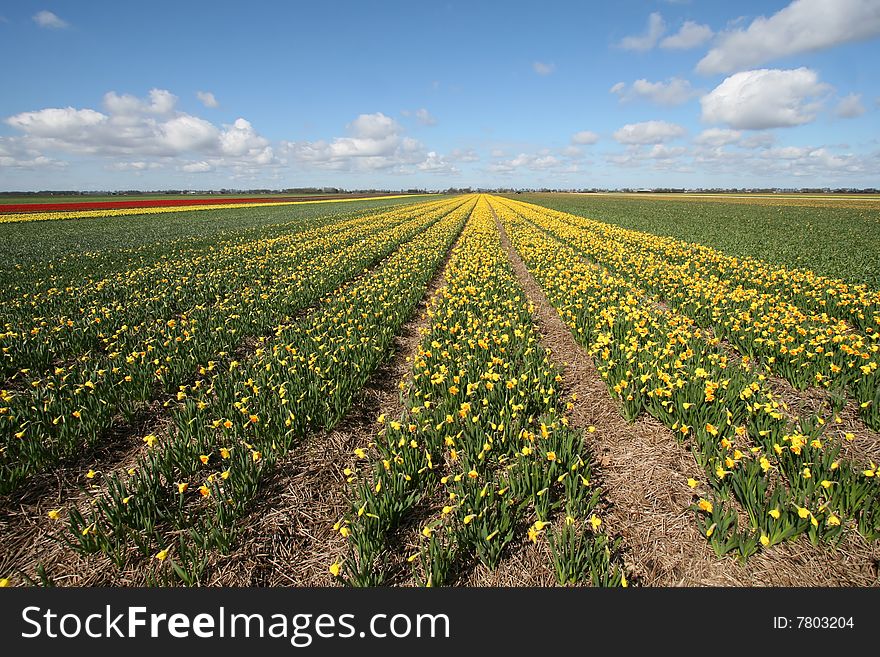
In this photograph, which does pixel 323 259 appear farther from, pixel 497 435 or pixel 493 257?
pixel 497 435

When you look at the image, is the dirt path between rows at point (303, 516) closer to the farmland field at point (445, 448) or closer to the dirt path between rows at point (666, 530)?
the farmland field at point (445, 448)

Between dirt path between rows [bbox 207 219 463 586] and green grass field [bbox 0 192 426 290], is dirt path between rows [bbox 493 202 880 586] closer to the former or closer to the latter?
dirt path between rows [bbox 207 219 463 586]

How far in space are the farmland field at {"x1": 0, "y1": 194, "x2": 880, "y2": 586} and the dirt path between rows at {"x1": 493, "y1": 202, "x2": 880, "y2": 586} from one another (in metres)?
0.02

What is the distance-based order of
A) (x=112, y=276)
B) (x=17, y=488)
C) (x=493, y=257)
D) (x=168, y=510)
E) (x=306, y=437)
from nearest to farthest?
(x=168, y=510), (x=17, y=488), (x=306, y=437), (x=112, y=276), (x=493, y=257)

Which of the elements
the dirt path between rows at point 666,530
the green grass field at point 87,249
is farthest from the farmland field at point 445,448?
the green grass field at point 87,249

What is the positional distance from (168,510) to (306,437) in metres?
1.44

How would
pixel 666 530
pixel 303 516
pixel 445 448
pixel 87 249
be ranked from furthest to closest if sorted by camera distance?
pixel 87 249
pixel 445 448
pixel 303 516
pixel 666 530

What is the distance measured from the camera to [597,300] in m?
8.81

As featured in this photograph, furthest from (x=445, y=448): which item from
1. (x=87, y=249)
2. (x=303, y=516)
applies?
(x=87, y=249)

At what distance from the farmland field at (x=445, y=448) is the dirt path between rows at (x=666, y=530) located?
18 millimetres

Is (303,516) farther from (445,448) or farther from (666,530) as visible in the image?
(666,530)

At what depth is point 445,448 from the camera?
4211 mm

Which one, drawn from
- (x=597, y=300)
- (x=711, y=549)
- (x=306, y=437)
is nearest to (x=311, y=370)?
(x=306, y=437)

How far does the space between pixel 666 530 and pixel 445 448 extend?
7.03 ft
